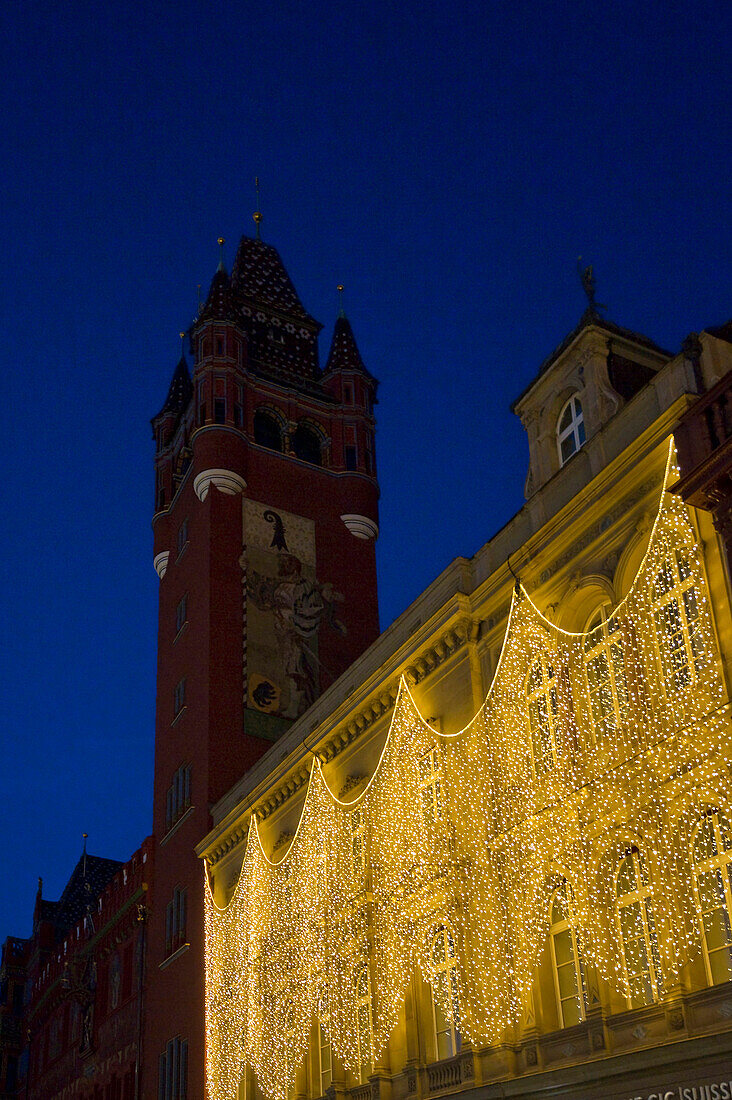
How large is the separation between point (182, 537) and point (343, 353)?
38.1 feet

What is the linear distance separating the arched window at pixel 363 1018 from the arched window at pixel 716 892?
11424 millimetres

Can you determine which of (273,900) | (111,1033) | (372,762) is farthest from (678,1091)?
(111,1033)

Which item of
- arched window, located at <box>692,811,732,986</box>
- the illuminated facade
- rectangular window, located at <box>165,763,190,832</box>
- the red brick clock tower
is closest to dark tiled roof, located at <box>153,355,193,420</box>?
the red brick clock tower

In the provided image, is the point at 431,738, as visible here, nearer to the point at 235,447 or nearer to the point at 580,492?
the point at 580,492

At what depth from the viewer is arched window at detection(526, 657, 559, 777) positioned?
22625mm

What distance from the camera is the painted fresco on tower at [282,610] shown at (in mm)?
43000

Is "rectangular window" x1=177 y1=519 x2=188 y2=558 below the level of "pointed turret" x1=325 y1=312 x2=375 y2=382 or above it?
below

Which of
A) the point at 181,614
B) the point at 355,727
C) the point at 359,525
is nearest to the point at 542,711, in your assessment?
the point at 355,727

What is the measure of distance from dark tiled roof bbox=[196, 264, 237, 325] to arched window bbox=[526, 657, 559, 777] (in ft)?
96.4

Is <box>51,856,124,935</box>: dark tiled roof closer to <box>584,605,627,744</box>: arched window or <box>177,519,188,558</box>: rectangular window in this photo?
<box>177,519,188,558</box>: rectangular window

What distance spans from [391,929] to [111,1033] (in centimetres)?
2628

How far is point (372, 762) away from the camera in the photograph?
29750 mm

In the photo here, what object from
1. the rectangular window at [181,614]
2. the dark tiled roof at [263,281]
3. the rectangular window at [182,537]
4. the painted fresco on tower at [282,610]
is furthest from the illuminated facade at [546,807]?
the dark tiled roof at [263,281]

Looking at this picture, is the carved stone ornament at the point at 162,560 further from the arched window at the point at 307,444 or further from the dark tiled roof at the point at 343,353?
the dark tiled roof at the point at 343,353
